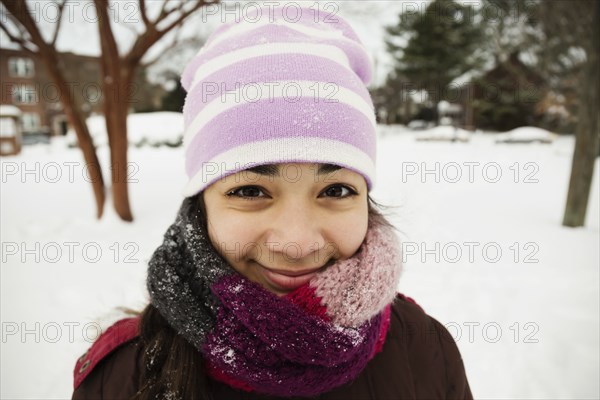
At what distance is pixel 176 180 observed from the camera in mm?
8625

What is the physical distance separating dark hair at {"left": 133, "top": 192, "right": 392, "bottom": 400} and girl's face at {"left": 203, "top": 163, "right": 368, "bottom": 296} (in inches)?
5.6

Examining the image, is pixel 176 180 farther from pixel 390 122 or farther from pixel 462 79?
pixel 390 122

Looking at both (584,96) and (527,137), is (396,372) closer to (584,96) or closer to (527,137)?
(584,96)

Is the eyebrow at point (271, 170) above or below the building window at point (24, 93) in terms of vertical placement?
above

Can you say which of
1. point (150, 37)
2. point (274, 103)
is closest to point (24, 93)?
point (150, 37)

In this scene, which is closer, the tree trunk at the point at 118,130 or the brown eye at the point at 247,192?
the brown eye at the point at 247,192

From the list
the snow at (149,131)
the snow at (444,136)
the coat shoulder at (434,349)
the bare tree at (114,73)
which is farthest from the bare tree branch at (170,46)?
the snow at (444,136)

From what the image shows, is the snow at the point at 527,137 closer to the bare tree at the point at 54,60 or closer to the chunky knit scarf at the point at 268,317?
the bare tree at the point at 54,60

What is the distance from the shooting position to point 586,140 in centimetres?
489

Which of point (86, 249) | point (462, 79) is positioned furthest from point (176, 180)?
point (462, 79)

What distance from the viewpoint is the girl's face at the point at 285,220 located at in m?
1.00

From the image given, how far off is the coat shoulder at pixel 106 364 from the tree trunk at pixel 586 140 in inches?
226

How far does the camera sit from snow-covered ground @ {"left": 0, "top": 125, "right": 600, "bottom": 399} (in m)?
2.47

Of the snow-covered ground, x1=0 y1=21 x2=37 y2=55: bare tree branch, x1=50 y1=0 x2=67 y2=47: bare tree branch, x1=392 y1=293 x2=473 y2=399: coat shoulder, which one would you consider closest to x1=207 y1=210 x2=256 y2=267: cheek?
x1=392 y1=293 x2=473 y2=399: coat shoulder
